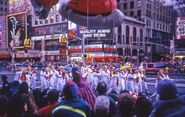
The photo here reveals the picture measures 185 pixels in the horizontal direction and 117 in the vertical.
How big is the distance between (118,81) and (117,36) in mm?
53049

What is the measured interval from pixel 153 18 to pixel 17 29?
34.5 metres

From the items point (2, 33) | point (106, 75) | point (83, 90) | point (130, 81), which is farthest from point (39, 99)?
point (2, 33)

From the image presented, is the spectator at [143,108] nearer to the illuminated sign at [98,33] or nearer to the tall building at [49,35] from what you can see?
the illuminated sign at [98,33]

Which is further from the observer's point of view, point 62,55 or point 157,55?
point 157,55

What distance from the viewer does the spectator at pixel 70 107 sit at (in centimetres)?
484

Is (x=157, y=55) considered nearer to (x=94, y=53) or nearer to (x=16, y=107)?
(x=94, y=53)

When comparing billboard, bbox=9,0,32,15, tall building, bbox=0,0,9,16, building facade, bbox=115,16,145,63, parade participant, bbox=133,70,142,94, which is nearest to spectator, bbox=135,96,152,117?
parade participant, bbox=133,70,142,94

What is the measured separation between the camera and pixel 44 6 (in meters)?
7.39

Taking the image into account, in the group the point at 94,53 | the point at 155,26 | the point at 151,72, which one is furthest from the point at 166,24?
the point at 151,72

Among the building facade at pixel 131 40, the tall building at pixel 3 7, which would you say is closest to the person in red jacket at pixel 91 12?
the building facade at pixel 131 40

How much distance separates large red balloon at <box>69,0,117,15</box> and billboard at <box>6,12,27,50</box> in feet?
230

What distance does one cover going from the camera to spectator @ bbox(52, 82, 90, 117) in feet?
15.9

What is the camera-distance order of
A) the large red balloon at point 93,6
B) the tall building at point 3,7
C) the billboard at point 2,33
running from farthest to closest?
the tall building at point 3,7
the billboard at point 2,33
the large red balloon at point 93,6

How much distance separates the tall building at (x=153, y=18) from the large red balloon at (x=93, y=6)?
72763mm
